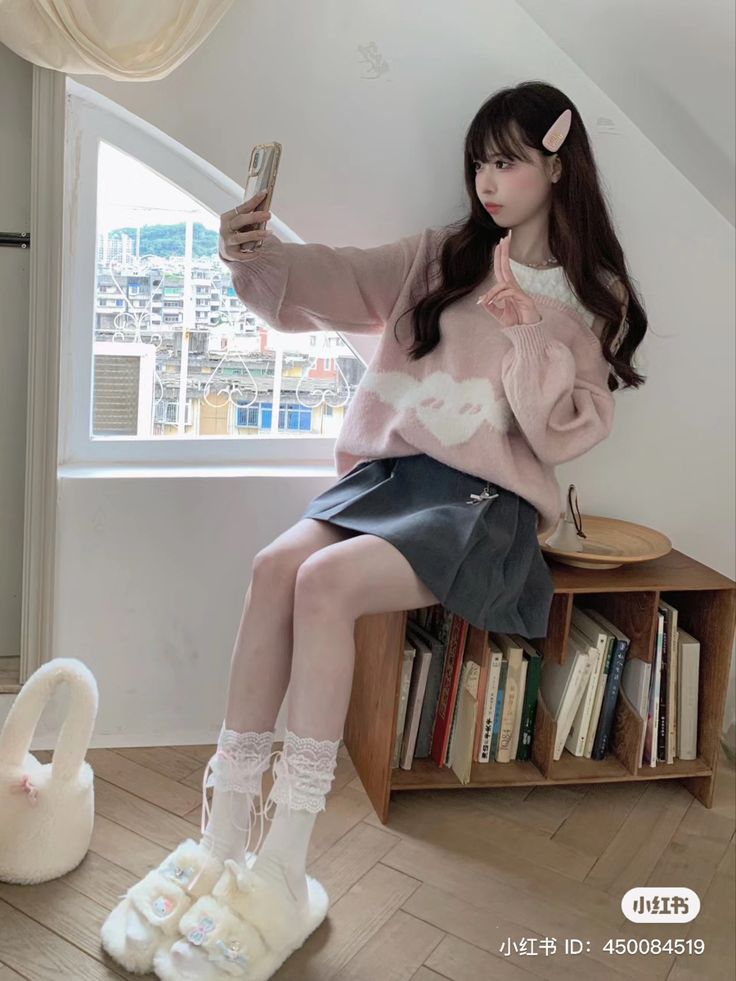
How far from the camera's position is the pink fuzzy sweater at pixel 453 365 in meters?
1.62

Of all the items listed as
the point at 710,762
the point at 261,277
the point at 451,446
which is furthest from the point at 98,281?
the point at 710,762

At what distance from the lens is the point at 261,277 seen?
166cm

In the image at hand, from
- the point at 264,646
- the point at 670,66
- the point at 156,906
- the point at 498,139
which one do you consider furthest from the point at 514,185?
the point at 156,906

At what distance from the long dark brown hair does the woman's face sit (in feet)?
0.05

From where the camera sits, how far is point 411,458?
5.59ft

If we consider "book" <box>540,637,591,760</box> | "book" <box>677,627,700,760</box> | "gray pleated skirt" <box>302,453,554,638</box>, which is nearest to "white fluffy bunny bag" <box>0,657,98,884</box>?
"gray pleated skirt" <box>302,453,554,638</box>

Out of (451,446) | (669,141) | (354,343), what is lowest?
(451,446)

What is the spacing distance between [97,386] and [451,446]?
73cm

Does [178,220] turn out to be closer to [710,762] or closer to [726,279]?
[726,279]

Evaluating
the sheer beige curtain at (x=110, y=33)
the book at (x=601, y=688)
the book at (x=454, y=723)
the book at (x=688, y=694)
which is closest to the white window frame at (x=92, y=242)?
the sheer beige curtain at (x=110, y=33)

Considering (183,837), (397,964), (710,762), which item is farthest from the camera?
(710,762)

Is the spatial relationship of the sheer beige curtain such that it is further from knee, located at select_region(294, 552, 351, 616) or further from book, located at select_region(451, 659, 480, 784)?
book, located at select_region(451, 659, 480, 784)

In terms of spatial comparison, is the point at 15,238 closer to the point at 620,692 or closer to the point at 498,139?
the point at 498,139

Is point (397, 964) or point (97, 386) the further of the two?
point (97, 386)
